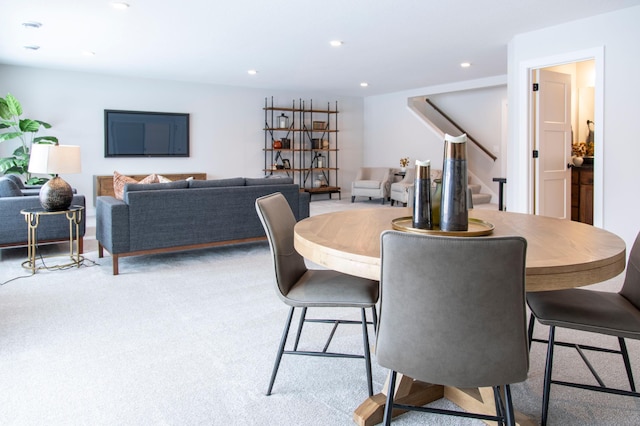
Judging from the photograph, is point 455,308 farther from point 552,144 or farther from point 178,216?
point 552,144

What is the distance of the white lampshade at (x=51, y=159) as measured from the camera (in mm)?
3969

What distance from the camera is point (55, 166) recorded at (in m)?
3.99

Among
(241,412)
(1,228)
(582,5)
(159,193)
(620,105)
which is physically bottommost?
(241,412)

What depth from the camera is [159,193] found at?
14.0 feet

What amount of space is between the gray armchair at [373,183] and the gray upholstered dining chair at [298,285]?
721 centimetres

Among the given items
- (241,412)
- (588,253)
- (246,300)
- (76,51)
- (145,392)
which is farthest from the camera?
(76,51)

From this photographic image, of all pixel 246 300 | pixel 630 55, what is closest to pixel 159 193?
pixel 246 300

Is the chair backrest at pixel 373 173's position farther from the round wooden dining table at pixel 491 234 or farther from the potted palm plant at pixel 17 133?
the round wooden dining table at pixel 491 234

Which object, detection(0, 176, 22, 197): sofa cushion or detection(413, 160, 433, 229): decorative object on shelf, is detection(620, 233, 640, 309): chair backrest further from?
detection(0, 176, 22, 197): sofa cushion

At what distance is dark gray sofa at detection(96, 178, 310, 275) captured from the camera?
4133mm

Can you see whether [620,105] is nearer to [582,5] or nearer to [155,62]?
[582,5]

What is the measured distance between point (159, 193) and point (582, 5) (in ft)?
13.4

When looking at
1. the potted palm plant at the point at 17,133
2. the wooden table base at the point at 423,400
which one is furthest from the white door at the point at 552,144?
the potted palm plant at the point at 17,133

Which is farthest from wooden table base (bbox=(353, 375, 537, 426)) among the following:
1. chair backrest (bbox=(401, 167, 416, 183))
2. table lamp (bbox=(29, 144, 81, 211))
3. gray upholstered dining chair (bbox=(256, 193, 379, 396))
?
chair backrest (bbox=(401, 167, 416, 183))
